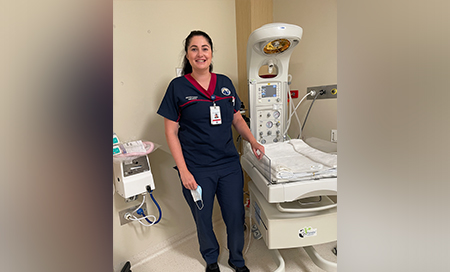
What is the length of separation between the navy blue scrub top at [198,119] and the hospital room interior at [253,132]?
0.77ft

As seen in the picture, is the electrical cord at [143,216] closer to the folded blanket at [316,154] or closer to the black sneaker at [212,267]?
the black sneaker at [212,267]

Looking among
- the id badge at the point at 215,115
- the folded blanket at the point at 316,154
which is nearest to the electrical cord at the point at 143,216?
the id badge at the point at 215,115

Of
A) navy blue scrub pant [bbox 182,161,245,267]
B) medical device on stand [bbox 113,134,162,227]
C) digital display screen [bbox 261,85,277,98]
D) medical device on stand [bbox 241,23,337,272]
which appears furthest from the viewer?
digital display screen [bbox 261,85,277,98]

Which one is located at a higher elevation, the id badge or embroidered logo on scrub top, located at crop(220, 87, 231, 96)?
embroidered logo on scrub top, located at crop(220, 87, 231, 96)

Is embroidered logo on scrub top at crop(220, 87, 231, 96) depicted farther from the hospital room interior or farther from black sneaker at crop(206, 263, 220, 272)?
black sneaker at crop(206, 263, 220, 272)

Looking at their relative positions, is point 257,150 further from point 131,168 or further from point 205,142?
point 131,168

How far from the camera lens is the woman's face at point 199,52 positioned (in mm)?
1444

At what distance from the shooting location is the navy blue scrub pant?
1.47 m

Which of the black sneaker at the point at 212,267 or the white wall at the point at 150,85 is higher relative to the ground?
the white wall at the point at 150,85

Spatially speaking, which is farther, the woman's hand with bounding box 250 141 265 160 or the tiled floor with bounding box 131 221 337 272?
Result: the tiled floor with bounding box 131 221 337 272

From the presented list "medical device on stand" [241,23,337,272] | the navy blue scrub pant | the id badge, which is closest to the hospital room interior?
"medical device on stand" [241,23,337,272]

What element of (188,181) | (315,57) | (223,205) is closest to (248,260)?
(223,205)

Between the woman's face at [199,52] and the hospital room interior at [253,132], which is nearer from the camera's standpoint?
the hospital room interior at [253,132]
